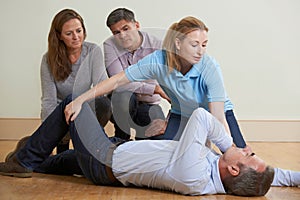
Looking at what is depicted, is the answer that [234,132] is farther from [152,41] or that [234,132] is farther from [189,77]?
[152,41]

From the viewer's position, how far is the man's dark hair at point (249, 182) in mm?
1937

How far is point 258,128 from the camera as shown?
146 inches

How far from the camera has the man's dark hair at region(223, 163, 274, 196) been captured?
1.94m

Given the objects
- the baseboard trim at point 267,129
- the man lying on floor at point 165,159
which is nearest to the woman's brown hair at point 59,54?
the man lying on floor at point 165,159

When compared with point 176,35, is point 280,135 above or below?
below

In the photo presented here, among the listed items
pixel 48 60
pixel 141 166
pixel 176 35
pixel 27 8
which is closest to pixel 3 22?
pixel 27 8

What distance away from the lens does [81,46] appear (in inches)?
Answer: 105

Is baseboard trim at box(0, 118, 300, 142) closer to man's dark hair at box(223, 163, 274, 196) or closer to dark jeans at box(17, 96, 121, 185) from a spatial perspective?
dark jeans at box(17, 96, 121, 185)

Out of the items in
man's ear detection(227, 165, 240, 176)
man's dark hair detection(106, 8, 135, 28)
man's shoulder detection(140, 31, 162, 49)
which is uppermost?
man's dark hair detection(106, 8, 135, 28)

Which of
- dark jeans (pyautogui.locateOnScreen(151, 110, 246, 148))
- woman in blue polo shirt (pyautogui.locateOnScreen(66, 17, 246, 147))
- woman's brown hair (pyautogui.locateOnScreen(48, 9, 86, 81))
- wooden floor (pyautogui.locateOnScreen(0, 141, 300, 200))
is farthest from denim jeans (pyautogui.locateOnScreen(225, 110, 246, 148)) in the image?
woman's brown hair (pyautogui.locateOnScreen(48, 9, 86, 81))

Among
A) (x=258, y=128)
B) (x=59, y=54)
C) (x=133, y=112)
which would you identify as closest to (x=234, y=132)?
(x=133, y=112)

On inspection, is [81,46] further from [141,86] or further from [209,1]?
[209,1]

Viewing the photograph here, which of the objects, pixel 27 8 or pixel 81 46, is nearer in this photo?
pixel 81 46

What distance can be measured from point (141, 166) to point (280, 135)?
1.90 meters
